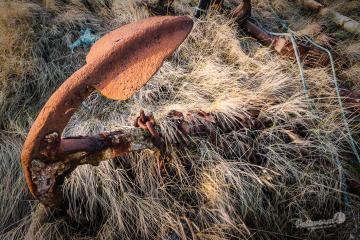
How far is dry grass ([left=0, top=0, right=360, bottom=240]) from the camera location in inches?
73.5

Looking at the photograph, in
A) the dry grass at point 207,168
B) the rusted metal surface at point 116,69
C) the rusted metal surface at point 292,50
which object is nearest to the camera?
the rusted metal surface at point 116,69

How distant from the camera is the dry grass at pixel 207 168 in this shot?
1.87 meters

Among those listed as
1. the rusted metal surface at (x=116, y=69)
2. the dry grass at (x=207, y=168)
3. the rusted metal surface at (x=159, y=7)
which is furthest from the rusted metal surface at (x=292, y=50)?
the rusted metal surface at (x=116, y=69)

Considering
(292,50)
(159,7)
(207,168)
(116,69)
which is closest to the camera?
(116,69)

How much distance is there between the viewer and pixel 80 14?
342cm

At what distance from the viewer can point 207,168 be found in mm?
2002

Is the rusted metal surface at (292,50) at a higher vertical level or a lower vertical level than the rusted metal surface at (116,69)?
lower

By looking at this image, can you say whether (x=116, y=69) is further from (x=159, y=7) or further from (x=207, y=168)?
(x=159, y=7)

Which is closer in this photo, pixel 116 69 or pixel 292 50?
pixel 116 69

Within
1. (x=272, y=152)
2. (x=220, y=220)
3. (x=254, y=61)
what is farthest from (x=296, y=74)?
(x=220, y=220)

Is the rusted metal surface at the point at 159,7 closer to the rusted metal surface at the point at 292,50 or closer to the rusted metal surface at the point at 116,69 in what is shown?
the rusted metal surface at the point at 292,50

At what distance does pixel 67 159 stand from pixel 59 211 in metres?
0.65

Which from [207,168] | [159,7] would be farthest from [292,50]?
[207,168]

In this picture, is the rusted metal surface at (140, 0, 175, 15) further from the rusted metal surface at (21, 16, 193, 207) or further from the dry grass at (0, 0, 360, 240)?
the rusted metal surface at (21, 16, 193, 207)
